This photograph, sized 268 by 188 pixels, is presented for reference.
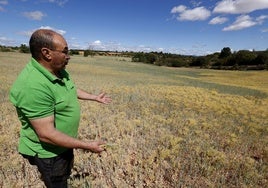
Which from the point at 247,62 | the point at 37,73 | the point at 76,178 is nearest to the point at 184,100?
the point at 76,178

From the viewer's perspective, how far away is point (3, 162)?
453 centimetres

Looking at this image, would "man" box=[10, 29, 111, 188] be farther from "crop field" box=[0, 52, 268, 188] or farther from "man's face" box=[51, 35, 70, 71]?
"crop field" box=[0, 52, 268, 188]

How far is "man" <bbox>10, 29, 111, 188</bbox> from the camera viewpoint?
195 centimetres

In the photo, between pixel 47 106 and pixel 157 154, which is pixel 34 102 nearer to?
pixel 47 106

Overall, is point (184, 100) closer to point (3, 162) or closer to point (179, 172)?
point (179, 172)

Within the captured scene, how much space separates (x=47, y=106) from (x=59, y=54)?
17.2 inches

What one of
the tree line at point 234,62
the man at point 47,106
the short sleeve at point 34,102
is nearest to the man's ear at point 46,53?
the man at point 47,106

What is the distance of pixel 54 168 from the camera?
2363 mm

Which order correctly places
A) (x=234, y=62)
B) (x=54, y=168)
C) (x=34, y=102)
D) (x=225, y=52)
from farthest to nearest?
Answer: 1. (x=225, y=52)
2. (x=234, y=62)
3. (x=54, y=168)
4. (x=34, y=102)

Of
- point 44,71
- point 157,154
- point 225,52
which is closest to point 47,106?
point 44,71

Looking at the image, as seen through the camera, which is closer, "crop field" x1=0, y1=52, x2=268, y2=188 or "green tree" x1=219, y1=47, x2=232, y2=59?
"crop field" x1=0, y1=52, x2=268, y2=188

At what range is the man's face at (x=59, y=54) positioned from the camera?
206cm

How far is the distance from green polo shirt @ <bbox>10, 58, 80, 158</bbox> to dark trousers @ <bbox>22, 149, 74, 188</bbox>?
7 cm

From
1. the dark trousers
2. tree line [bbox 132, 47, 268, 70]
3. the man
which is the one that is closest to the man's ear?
the man
